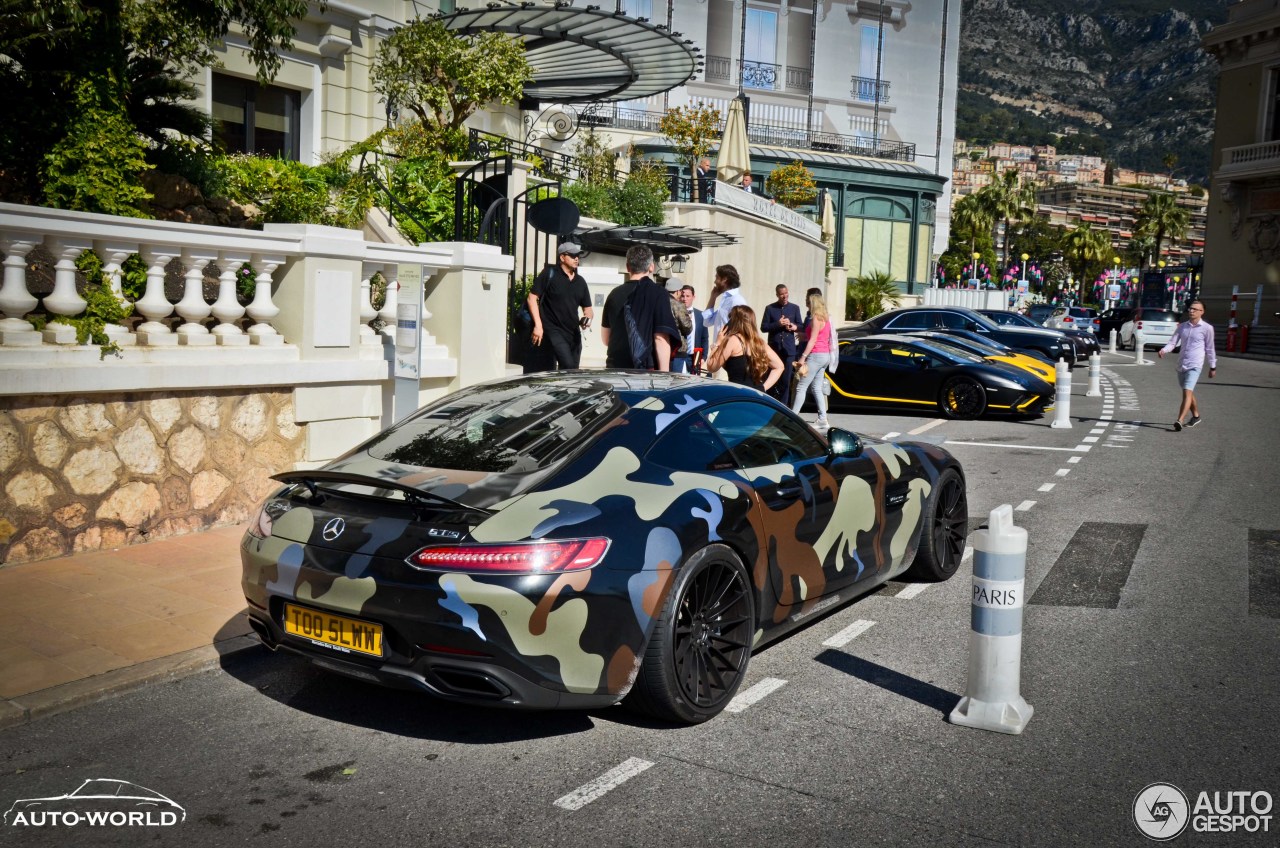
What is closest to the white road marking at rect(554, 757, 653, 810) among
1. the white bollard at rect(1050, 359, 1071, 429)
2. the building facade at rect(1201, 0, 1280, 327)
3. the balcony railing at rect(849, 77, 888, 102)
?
the white bollard at rect(1050, 359, 1071, 429)

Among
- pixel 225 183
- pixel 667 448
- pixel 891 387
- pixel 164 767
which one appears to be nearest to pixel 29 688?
pixel 164 767

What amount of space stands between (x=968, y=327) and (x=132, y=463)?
19.9m

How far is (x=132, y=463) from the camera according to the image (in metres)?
7.27

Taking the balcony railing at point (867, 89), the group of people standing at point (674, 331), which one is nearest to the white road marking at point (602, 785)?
the group of people standing at point (674, 331)

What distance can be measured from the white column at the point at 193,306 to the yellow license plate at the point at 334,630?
12.6 feet

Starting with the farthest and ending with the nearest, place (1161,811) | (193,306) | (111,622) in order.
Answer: (193,306)
(111,622)
(1161,811)

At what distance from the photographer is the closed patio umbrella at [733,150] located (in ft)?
79.7

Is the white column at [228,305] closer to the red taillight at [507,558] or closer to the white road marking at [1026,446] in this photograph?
the red taillight at [507,558]

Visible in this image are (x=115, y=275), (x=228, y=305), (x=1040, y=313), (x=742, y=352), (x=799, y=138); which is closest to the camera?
(x=115, y=275)

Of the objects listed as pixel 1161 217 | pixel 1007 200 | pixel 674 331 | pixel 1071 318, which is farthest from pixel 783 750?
pixel 1161 217

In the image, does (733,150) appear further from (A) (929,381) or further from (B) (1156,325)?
(B) (1156,325)

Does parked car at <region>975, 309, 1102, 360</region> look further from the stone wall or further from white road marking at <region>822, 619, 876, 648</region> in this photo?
white road marking at <region>822, 619, 876, 648</region>

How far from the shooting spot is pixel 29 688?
4.87m

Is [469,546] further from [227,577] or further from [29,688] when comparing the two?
[227,577]
